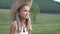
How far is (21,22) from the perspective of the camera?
248 centimetres

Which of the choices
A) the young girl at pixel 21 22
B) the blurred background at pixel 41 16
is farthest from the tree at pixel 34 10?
the young girl at pixel 21 22

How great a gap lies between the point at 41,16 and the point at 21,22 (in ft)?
8.11

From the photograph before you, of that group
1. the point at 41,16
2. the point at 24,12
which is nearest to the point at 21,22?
the point at 24,12

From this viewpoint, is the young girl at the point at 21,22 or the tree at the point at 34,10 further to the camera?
the tree at the point at 34,10

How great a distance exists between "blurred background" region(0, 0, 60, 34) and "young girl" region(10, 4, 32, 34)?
7.30ft

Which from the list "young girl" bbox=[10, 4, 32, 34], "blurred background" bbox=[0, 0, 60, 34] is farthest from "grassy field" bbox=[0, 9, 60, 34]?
"young girl" bbox=[10, 4, 32, 34]

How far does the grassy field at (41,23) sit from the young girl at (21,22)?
85.6 inches

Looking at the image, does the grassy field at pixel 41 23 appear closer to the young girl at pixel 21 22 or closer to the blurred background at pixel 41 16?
the blurred background at pixel 41 16

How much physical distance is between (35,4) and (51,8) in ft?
1.38

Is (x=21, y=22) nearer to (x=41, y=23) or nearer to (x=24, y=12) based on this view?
(x=24, y=12)

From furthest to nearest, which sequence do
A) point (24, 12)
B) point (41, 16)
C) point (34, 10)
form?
point (41, 16) → point (34, 10) → point (24, 12)

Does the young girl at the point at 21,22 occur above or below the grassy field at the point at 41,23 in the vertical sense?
above

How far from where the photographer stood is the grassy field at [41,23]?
476 centimetres

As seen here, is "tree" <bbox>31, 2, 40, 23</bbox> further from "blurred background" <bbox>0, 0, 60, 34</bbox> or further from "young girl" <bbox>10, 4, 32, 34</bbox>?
"young girl" <bbox>10, 4, 32, 34</bbox>
